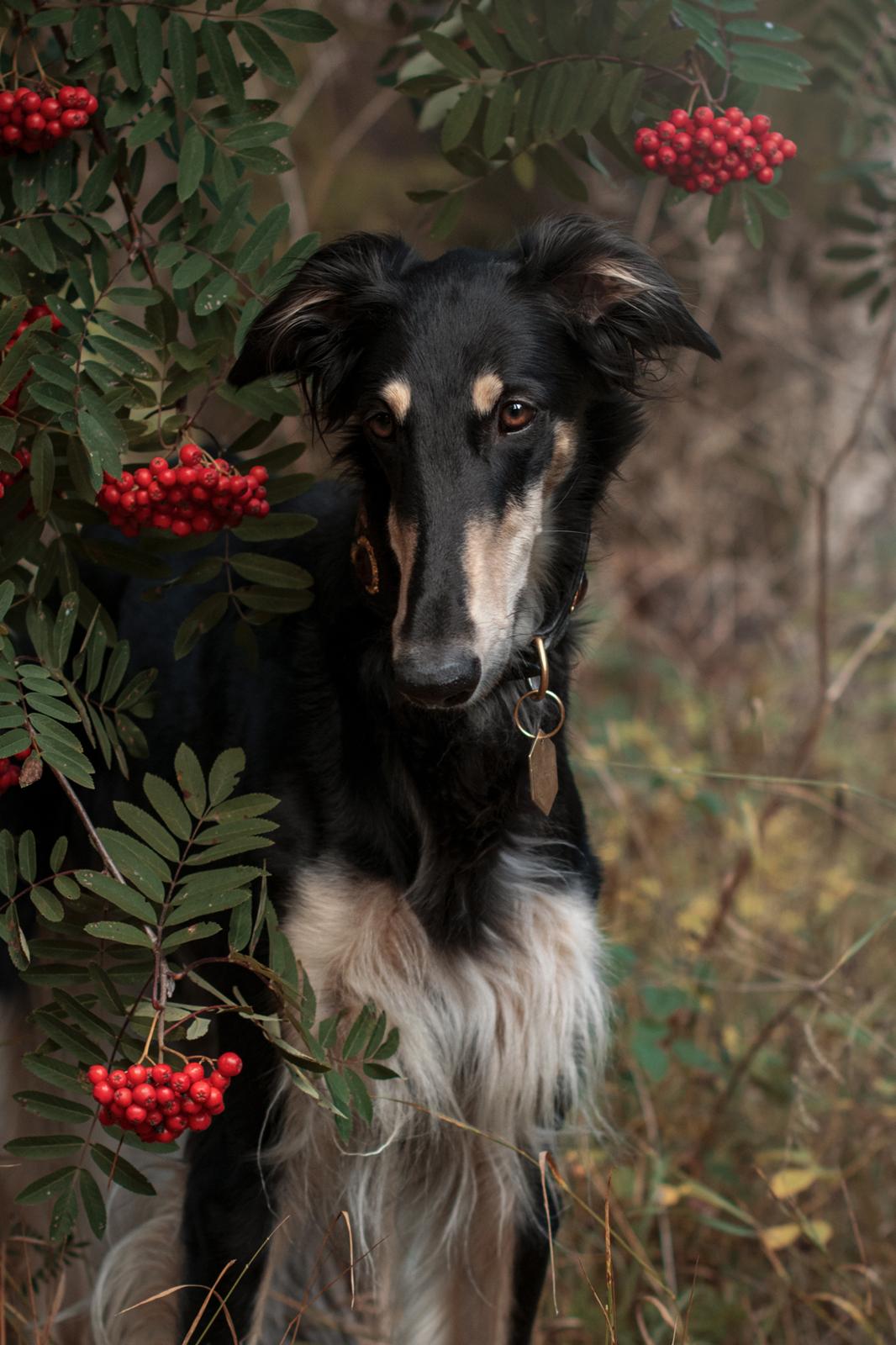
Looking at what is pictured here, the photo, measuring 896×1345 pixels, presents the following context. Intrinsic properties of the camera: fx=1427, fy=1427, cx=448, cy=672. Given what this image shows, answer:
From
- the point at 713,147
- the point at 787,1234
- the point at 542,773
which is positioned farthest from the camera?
the point at 787,1234

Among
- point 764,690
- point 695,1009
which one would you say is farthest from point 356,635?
point 764,690

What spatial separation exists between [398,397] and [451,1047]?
3.81ft

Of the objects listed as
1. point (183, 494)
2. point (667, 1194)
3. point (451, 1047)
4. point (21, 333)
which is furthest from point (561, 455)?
point (667, 1194)

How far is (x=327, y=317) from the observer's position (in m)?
2.62

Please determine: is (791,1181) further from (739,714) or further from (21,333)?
(739,714)

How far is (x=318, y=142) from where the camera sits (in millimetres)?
6695

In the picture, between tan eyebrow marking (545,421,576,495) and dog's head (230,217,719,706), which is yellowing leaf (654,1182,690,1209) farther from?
tan eyebrow marking (545,421,576,495)

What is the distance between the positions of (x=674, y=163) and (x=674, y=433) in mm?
5499

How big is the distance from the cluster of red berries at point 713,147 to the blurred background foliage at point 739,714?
13 cm

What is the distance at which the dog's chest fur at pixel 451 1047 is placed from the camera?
97.5 inches

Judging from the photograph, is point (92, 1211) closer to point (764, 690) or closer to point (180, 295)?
point (180, 295)

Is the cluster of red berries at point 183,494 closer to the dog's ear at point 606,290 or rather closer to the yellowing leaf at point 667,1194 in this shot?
the dog's ear at point 606,290

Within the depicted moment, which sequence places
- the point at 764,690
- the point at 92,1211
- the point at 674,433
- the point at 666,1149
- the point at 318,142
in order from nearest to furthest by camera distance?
the point at 92,1211
the point at 666,1149
the point at 764,690
the point at 318,142
the point at 674,433

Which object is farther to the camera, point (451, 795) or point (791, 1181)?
point (791, 1181)
